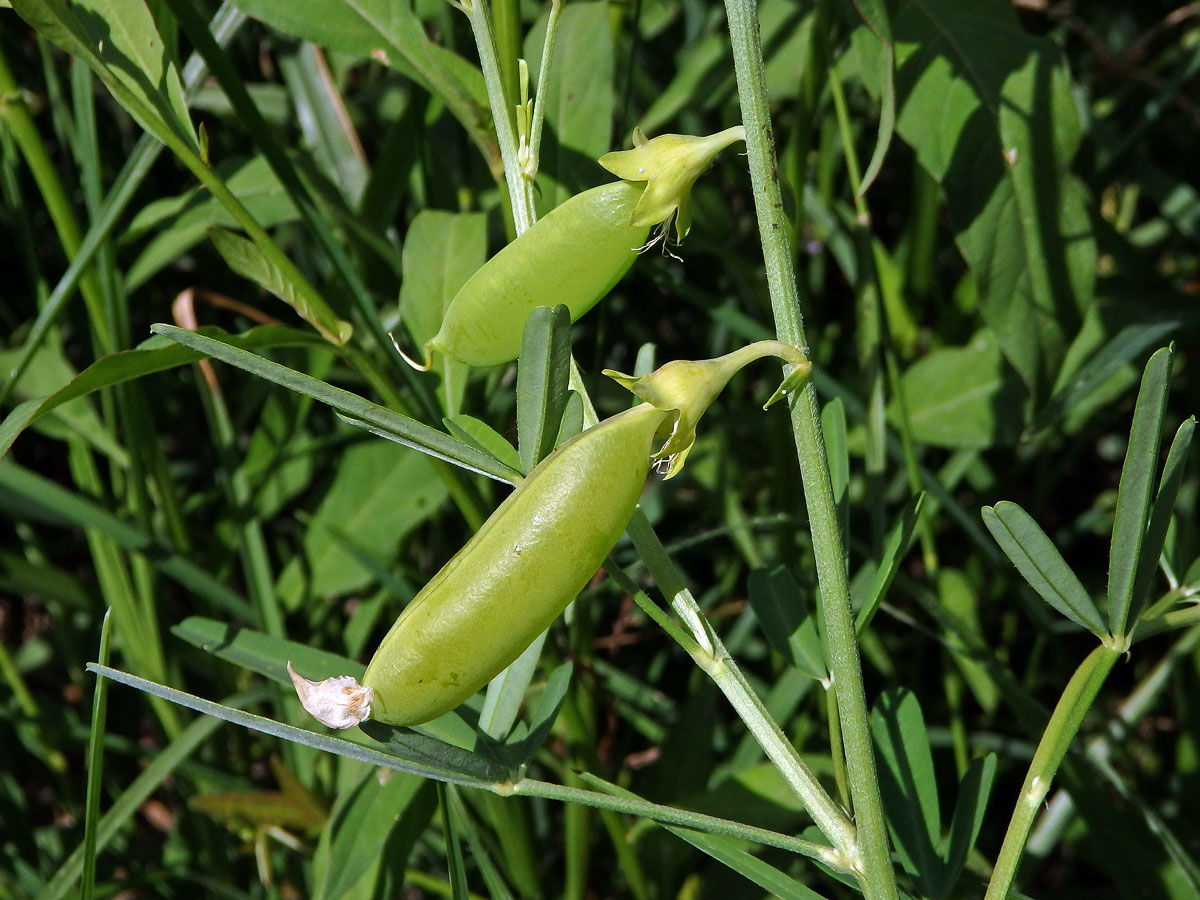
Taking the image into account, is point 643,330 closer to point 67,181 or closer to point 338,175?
point 338,175

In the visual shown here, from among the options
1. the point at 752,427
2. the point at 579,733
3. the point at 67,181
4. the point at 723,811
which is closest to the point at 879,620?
the point at 752,427

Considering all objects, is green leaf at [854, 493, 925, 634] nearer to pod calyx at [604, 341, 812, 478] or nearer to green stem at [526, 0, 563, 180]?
pod calyx at [604, 341, 812, 478]

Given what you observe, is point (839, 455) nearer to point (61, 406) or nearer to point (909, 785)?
point (909, 785)

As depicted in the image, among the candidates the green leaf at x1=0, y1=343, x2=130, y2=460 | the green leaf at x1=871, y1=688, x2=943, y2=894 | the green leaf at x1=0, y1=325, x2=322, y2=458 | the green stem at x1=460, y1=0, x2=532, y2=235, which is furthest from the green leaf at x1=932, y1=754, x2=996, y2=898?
the green leaf at x1=0, y1=343, x2=130, y2=460

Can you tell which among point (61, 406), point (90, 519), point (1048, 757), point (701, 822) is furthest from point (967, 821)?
point (61, 406)

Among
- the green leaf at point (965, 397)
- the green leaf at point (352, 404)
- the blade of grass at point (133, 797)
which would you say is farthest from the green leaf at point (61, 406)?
the green leaf at point (965, 397)

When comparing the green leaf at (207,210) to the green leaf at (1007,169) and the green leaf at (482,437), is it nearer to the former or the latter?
the green leaf at (482,437)
